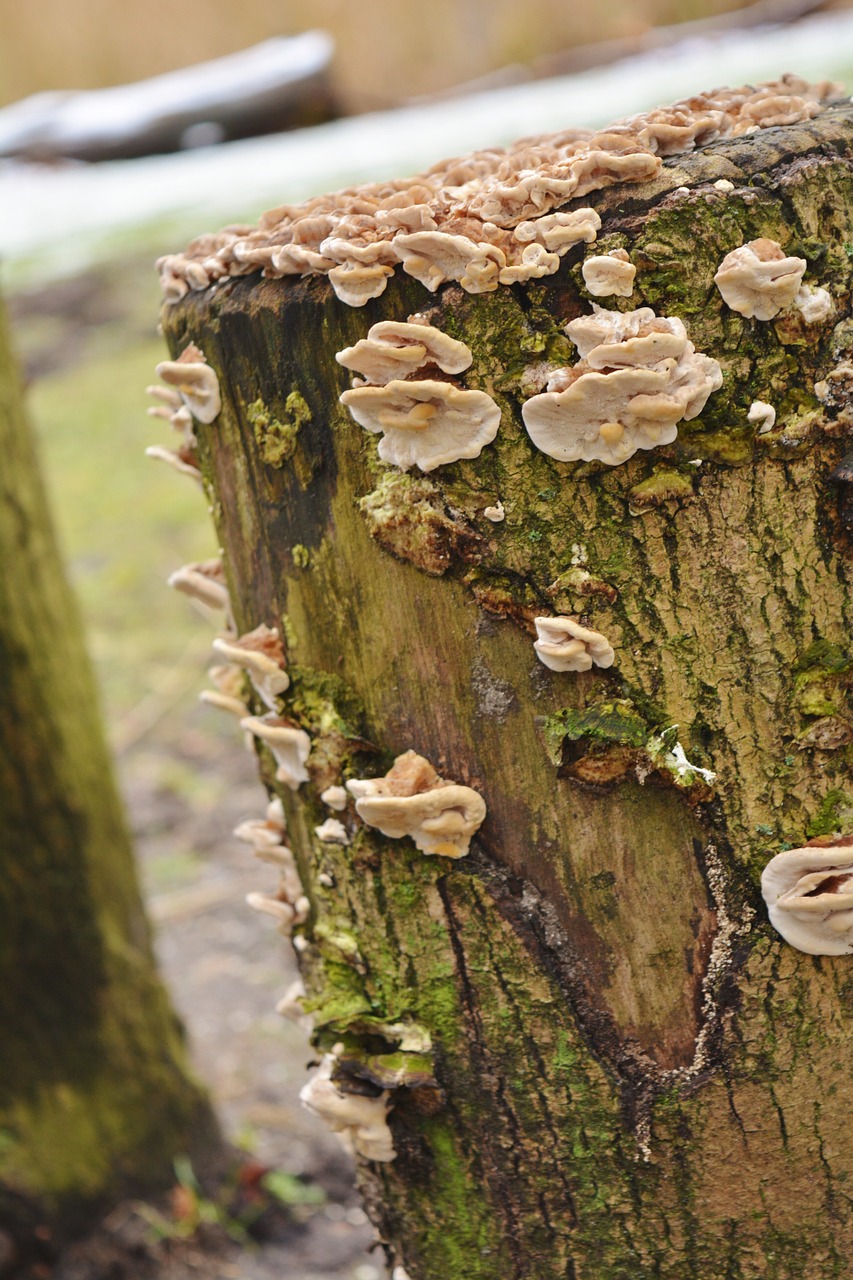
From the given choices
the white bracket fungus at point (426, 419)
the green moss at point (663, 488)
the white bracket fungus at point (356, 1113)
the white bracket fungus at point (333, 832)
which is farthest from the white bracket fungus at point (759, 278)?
the white bracket fungus at point (356, 1113)

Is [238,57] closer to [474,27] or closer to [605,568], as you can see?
[474,27]

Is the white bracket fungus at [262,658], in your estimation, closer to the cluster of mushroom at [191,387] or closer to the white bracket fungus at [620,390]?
the cluster of mushroom at [191,387]

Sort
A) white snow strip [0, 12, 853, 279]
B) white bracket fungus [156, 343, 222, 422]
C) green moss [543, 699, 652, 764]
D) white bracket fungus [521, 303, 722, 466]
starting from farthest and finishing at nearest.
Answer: white snow strip [0, 12, 853, 279] < white bracket fungus [156, 343, 222, 422] < green moss [543, 699, 652, 764] < white bracket fungus [521, 303, 722, 466]

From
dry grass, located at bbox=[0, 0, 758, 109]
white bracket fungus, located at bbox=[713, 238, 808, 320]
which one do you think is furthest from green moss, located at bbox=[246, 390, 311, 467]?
dry grass, located at bbox=[0, 0, 758, 109]

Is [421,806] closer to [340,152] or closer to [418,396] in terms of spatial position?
[418,396]

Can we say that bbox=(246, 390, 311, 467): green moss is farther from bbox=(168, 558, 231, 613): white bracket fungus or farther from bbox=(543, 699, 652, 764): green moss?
bbox=(543, 699, 652, 764): green moss

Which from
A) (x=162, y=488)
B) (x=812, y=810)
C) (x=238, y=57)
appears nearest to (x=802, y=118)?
(x=812, y=810)

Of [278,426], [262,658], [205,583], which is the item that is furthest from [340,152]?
[262,658]
